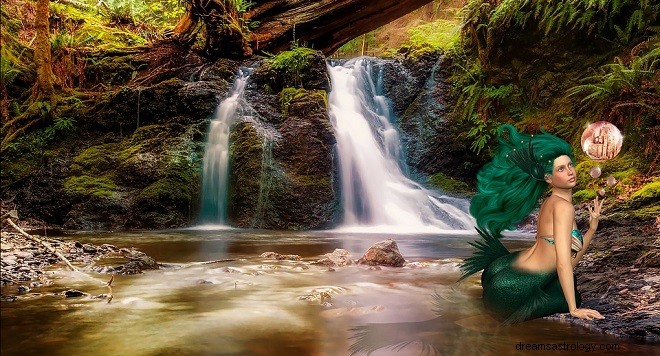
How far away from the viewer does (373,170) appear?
860cm

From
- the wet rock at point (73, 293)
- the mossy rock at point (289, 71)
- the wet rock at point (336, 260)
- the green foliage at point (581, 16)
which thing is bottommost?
the wet rock at point (336, 260)

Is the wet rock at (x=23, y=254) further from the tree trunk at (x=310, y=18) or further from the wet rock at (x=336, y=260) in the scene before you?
the tree trunk at (x=310, y=18)

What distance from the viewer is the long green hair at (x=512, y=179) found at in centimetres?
177

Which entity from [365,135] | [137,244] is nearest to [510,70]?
[365,135]

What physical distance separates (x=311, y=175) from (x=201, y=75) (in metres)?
3.40

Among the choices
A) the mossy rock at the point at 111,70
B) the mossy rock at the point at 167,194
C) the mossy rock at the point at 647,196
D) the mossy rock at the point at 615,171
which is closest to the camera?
the mossy rock at the point at 647,196

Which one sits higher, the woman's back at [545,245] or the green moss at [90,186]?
the green moss at [90,186]

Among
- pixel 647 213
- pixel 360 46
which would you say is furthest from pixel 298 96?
pixel 360 46

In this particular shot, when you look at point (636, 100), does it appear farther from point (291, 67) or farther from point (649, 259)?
point (291, 67)

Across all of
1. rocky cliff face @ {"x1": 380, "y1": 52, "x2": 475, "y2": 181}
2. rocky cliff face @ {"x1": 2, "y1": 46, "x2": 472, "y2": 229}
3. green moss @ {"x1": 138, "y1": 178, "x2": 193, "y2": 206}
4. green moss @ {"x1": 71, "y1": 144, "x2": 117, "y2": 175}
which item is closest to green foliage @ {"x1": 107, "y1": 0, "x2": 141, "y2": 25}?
rocky cliff face @ {"x1": 2, "y1": 46, "x2": 472, "y2": 229}

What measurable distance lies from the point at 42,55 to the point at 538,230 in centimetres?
704

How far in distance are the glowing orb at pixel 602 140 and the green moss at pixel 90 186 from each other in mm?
6532

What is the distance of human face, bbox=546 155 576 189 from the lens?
169 centimetres

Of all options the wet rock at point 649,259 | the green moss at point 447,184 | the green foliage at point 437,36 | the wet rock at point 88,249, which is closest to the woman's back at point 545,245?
the wet rock at point 649,259
